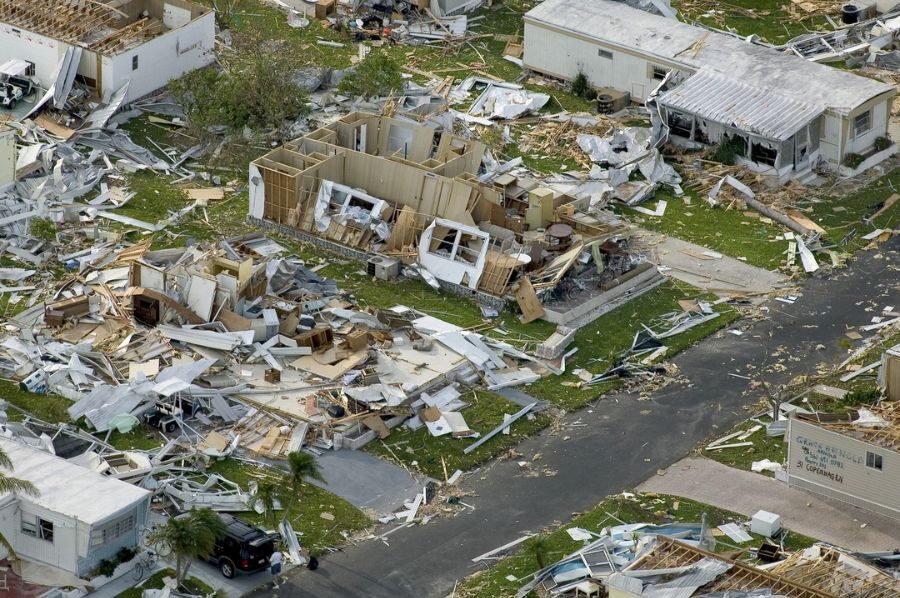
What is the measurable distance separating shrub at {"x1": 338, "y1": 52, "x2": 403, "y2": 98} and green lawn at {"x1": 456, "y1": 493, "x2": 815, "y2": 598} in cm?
2366

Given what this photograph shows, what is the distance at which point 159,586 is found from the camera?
36844 mm

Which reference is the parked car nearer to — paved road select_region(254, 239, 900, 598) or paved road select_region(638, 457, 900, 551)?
paved road select_region(254, 239, 900, 598)

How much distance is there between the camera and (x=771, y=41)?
6800 centimetres

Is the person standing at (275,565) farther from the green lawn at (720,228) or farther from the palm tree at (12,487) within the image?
the green lawn at (720,228)

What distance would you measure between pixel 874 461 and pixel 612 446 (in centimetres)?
659

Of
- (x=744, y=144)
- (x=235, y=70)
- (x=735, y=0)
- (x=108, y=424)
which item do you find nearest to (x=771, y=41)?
(x=735, y=0)

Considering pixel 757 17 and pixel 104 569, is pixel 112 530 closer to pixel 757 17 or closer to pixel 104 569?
pixel 104 569

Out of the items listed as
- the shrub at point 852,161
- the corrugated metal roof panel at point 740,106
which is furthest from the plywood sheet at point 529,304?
the shrub at point 852,161

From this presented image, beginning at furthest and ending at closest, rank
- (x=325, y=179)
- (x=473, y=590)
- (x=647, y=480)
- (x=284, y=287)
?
(x=325, y=179)
(x=284, y=287)
(x=647, y=480)
(x=473, y=590)

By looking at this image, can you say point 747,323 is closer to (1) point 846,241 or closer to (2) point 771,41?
(1) point 846,241

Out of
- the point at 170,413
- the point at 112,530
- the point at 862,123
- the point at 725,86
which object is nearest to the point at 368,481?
the point at 170,413

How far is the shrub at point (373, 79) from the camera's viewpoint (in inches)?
2355

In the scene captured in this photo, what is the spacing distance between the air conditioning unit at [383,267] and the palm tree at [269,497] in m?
10.9

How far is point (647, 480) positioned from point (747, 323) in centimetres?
906
